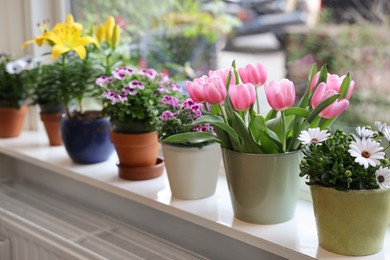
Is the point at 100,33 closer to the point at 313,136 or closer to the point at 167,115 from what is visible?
the point at 167,115

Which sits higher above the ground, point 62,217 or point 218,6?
point 218,6

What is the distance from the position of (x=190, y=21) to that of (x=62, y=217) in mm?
731

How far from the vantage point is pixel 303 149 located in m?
0.96

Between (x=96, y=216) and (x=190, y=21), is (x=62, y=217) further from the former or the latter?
(x=190, y=21)

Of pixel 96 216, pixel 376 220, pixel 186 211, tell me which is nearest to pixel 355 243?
pixel 376 220

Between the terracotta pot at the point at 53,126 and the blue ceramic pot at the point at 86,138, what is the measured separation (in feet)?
0.52

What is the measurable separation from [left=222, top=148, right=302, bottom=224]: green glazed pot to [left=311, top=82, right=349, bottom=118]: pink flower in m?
0.11

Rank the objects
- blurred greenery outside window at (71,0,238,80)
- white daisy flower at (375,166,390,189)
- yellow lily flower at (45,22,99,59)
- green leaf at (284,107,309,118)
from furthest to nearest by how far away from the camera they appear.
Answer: blurred greenery outside window at (71,0,238,80), yellow lily flower at (45,22,99,59), green leaf at (284,107,309,118), white daisy flower at (375,166,390,189)

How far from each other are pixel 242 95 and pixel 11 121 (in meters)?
1.08

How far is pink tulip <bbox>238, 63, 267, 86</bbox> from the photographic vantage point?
3.43ft

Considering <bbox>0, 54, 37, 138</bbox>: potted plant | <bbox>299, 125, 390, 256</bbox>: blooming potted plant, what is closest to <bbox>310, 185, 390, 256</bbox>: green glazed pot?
<bbox>299, 125, 390, 256</bbox>: blooming potted plant

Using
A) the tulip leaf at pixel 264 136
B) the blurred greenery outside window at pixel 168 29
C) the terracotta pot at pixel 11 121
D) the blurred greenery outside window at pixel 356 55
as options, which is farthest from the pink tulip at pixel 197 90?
the terracotta pot at pixel 11 121

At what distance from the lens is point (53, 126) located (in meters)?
1.66

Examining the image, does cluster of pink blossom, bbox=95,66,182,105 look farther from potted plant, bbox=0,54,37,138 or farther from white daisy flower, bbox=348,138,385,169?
white daisy flower, bbox=348,138,385,169
